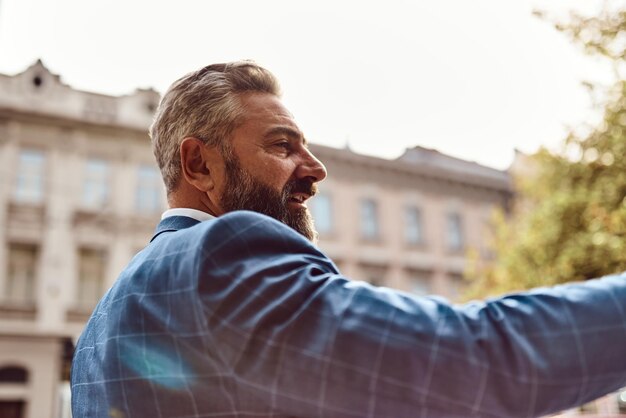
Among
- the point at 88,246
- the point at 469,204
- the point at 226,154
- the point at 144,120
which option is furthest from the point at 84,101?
the point at 226,154

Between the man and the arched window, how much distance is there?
17578 mm

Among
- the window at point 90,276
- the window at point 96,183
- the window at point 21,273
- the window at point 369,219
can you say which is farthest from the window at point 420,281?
the window at point 21,273

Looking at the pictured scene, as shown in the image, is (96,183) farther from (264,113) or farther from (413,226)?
(264,113)

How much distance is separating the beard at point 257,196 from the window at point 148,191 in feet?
60.8

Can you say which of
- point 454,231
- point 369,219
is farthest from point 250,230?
point 454,231

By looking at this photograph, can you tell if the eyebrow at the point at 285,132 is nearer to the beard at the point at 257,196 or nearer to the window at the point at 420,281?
the beard at the point at 257,196

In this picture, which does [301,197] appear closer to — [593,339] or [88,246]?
[593,339]

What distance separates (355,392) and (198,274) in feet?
0.99

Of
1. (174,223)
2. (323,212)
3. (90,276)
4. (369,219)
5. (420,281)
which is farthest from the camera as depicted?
(420,281)

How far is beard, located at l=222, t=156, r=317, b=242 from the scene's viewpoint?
1.44 meters

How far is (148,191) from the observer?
64.1 feet

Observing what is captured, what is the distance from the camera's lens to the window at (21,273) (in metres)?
17.3

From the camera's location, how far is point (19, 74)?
18.2 meters

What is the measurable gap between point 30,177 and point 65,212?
53.9 inches
